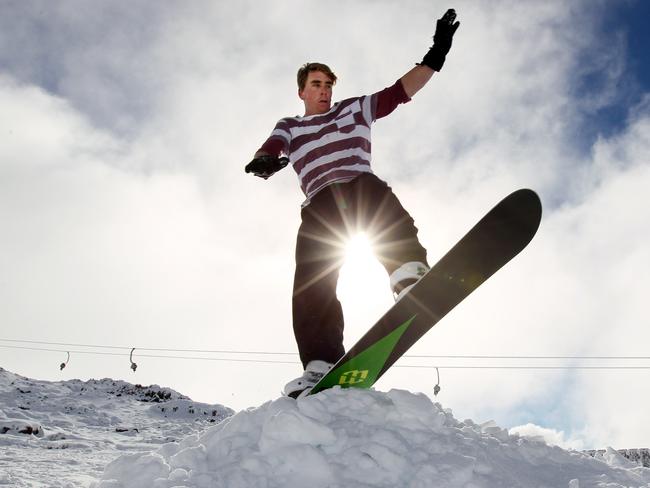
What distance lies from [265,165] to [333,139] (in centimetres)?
50

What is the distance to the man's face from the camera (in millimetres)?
3307

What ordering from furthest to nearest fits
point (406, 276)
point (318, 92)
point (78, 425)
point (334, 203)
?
point (78, 425) < point (318, 92) < point (334, 203) < point (406, 276)

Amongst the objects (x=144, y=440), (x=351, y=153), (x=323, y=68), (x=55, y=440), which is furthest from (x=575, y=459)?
(x=144, y=440)

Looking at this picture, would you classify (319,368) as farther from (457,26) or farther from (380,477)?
(457,26)

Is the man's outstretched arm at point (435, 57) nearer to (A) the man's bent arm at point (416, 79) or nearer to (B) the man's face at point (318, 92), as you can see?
(A) the man's bent arm at point (416, 79)

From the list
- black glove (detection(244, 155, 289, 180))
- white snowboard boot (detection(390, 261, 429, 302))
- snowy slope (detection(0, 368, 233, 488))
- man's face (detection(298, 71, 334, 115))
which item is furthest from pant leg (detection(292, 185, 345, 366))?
snowy slope (detection(0, 368, 233, 488))

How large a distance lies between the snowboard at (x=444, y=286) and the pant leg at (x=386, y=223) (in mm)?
277

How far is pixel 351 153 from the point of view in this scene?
2971mm

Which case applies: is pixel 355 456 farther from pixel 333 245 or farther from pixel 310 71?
pixel 310 71

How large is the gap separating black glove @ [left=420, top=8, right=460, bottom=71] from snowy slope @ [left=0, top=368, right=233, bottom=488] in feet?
10.8

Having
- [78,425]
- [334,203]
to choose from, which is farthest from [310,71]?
[78,425]

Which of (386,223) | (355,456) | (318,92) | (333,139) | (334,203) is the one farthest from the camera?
(318,92)

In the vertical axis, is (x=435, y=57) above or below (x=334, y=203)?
above

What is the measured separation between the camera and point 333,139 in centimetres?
302
